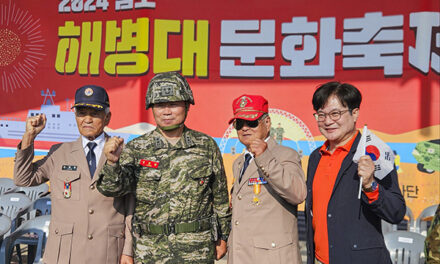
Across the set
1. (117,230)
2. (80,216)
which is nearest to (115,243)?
(117,230)

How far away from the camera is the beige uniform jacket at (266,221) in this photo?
2.36m

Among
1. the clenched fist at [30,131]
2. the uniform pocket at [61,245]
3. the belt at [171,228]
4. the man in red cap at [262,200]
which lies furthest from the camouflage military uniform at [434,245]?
the clenched fist at [30,131]

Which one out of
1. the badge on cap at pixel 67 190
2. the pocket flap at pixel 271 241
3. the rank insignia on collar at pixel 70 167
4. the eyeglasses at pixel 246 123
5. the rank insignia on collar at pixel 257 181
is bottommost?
the pocket flap at pixel 271 241

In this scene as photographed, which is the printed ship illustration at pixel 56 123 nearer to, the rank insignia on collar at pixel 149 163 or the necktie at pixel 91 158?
the necktie at pixel 91 158

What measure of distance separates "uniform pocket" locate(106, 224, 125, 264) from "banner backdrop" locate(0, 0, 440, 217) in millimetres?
3594

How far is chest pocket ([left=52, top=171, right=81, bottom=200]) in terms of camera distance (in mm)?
2557

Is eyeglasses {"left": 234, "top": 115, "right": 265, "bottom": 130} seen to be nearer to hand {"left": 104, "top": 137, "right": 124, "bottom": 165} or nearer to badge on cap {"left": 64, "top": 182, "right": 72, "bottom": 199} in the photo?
hand {"left": 104, "top": 137, "right": 124, "bottom": 165}

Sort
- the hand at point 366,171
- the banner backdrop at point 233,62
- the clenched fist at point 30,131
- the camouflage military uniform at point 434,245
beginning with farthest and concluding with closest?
the banner backdrop at point 233,62 < the clenched fist at point 30,131 < the hand at point 366,171 < the camouflage military uniform at point 434,245

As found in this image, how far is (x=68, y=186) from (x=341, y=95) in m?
1.71

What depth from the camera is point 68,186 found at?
101 inches

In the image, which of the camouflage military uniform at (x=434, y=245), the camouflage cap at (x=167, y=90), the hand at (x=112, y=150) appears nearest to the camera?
the camouflage military uniform at (x=434, y=245)

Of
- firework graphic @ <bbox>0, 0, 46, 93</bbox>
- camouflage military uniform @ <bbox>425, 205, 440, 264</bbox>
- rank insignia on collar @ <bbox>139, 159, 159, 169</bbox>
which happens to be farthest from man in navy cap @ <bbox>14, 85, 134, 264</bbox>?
firework graphic @ <bbox>0, 0, 46, 93</bbox>

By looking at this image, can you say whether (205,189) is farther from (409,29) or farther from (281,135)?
(409,29)

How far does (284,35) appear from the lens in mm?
5914
